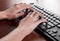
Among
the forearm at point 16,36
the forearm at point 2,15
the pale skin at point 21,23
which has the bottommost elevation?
the forearm at point 16,36

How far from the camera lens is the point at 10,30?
2.42 ft

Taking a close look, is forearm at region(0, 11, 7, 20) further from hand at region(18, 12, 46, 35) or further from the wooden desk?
hand at region(18, 12, 46, 35)

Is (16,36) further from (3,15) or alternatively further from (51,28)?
(3,15)

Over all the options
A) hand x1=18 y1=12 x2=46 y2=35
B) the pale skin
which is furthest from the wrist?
hand x1=18 y1=12 x2=46 y2=35

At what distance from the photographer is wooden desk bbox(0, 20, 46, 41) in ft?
2.15

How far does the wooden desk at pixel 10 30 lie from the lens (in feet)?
2.15

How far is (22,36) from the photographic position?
0.64 metres

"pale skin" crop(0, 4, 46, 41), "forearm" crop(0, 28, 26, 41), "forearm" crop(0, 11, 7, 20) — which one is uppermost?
"forearm" crop(0, 11, 7, 20)

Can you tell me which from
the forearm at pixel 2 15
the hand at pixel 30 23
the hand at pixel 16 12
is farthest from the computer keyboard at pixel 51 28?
the forearm at pixel 2 15

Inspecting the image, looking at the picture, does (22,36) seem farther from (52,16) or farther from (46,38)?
(52,16)

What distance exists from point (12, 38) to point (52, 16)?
0.29m

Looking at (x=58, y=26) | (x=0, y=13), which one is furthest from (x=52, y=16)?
(x=0, y=13)

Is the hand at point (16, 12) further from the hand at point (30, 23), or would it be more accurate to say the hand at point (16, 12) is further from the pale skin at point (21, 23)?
the hand at point (30, 23)

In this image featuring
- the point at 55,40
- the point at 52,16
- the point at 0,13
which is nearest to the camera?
the point at 55,40
